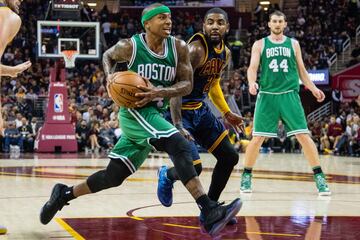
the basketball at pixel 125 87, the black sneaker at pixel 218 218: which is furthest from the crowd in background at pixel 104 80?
the black sneaker at pixel 218 218

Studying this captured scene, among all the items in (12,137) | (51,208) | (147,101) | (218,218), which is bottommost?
(12,137)

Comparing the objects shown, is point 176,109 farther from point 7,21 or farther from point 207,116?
point 7,21

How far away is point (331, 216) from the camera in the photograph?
575cm

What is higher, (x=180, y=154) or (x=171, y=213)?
(x=180, y=154)

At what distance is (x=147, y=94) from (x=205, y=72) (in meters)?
1.30

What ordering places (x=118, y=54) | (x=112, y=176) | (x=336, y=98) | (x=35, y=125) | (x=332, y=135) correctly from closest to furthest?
1. (x=112, y=176)
2. (x=118, y=54)
3. (x=35, y=125)
4. (x=332, y=135)
5. (x=336, y=98)

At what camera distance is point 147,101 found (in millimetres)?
4738

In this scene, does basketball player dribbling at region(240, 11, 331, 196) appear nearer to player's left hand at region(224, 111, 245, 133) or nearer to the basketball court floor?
the basketball court floor

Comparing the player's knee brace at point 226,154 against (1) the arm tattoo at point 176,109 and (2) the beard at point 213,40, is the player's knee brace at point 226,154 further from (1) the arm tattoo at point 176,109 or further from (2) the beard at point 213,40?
(2) the beard at point 213,40

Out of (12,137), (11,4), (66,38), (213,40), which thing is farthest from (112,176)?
(12,137)

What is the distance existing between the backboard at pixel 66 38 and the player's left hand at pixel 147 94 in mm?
13870

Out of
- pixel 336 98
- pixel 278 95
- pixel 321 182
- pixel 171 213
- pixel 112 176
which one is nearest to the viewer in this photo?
pixel 112 176

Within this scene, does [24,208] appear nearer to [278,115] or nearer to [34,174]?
[278,115]

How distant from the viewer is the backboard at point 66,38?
1834cm
